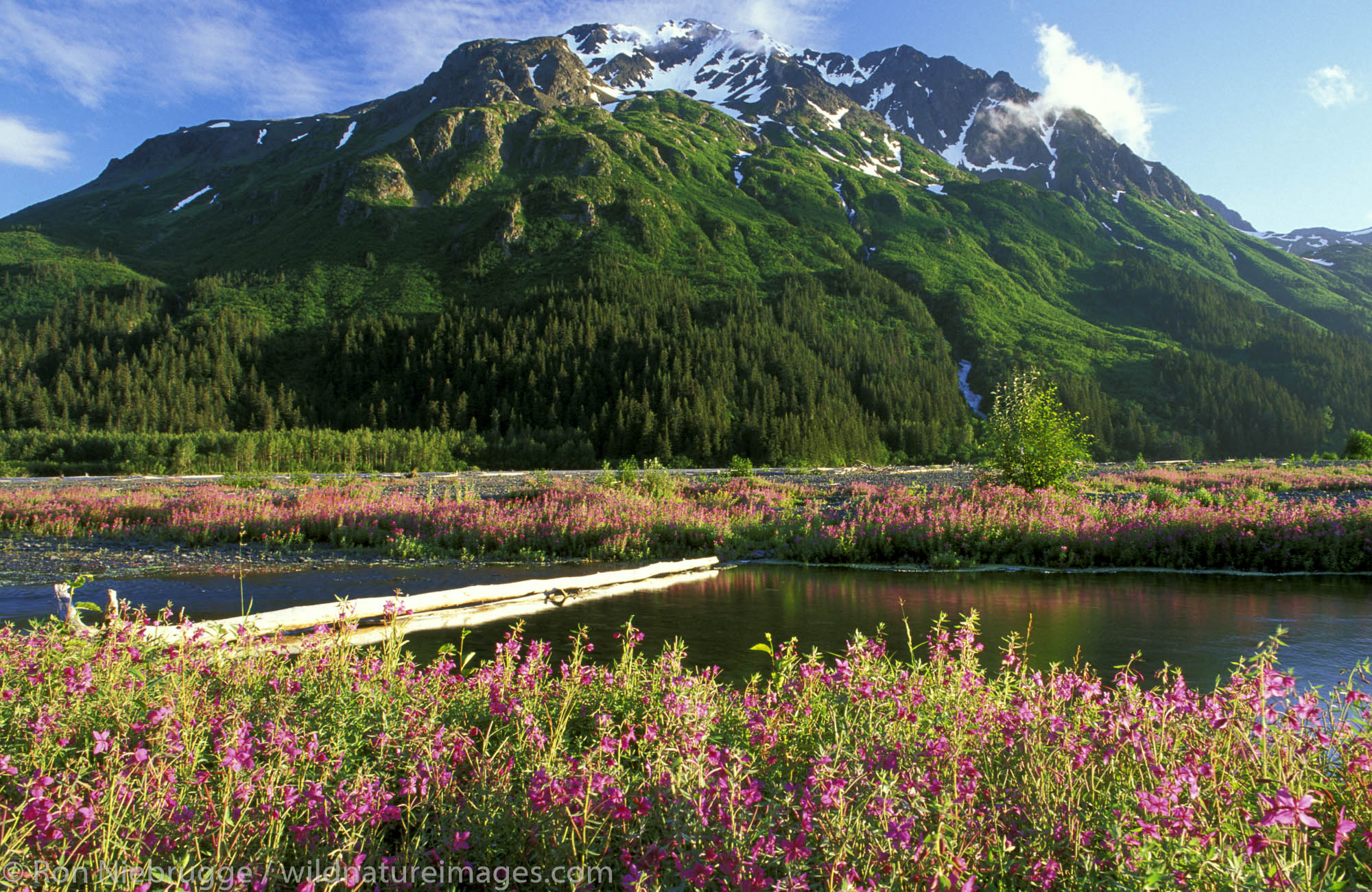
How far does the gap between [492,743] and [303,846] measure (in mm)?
1466

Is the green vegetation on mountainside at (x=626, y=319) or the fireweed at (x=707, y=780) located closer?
the fireweed at (x=707, y=780)

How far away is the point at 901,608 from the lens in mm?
11992

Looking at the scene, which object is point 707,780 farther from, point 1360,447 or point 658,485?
point 1360,447

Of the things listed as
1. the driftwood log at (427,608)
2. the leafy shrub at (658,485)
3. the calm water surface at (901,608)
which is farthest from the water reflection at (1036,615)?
the leafy shrub at (658,485)

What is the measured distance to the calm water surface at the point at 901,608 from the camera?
30.2 feet

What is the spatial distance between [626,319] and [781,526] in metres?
98.7

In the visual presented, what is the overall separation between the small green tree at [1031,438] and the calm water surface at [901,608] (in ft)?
25.0

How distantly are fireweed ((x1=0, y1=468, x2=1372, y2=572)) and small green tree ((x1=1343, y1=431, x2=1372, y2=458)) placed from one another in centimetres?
3934

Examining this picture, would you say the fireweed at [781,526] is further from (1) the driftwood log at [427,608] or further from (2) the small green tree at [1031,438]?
(1) the driftwood log at [427,608]

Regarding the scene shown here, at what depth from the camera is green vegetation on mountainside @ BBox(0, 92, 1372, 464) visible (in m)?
102

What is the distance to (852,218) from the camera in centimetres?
18212

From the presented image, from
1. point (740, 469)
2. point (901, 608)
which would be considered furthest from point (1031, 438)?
point (740, 469)

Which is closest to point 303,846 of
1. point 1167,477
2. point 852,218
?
point 1167,477

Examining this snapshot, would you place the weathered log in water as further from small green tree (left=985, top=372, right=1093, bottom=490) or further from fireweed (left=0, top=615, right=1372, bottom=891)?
small green tree (left=985, top=372, right=1093, bottom=490)
